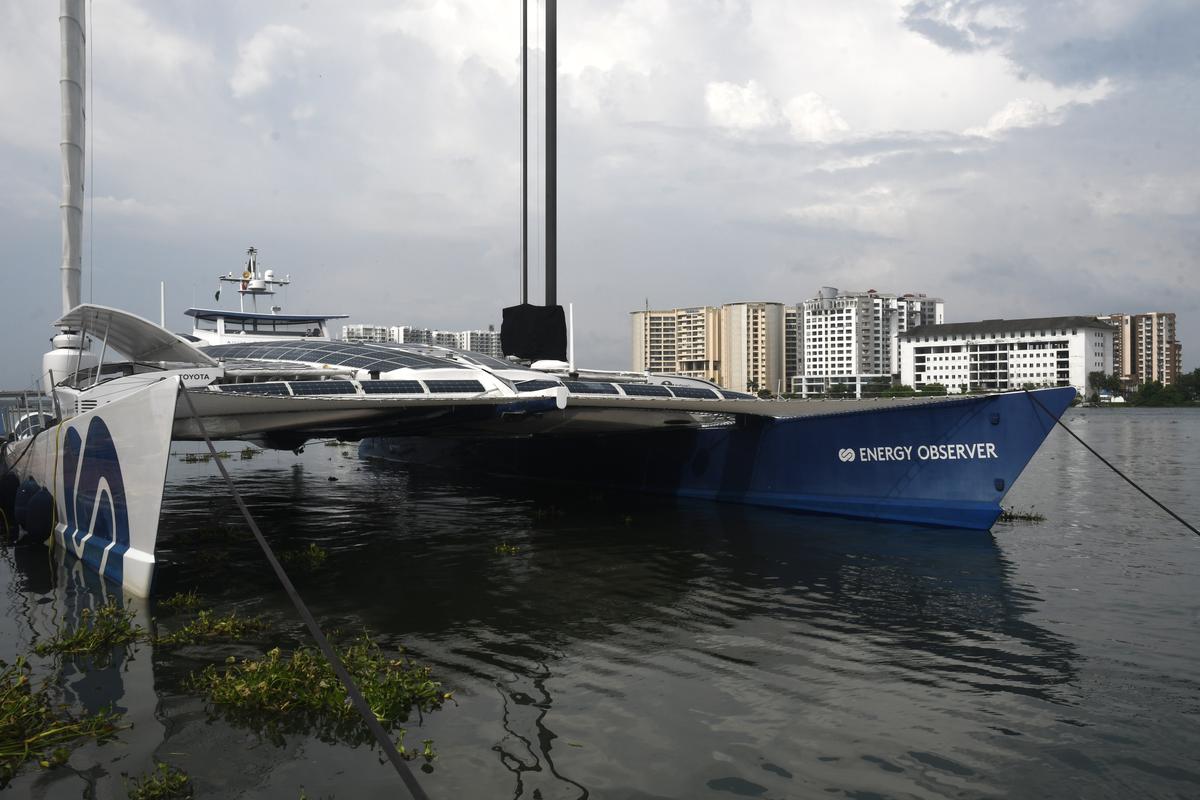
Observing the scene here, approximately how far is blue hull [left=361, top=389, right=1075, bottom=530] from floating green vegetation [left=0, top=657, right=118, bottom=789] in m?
14.3

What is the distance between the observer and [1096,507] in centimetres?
2014

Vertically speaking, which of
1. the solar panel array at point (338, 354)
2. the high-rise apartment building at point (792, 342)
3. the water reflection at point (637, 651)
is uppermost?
the high-rise apartment building at point (792, 342)

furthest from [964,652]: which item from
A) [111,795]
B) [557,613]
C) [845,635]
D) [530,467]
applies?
[530,467]

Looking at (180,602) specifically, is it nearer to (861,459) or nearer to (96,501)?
(96,501)

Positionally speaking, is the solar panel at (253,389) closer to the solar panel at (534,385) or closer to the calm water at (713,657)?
the calm water at (713,657)

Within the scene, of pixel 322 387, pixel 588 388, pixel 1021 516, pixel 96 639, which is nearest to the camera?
pixel 96 639

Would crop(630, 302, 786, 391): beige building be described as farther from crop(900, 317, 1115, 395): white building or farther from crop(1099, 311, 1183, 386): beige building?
crop(1099, 311, 1183, 386): beige building

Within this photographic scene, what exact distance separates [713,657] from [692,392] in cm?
1190

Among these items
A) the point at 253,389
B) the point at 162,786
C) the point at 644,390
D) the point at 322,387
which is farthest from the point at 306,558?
the point at 644,390

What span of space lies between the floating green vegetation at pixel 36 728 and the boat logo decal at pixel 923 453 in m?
14.5

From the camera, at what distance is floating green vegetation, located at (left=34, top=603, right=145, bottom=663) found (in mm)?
8379

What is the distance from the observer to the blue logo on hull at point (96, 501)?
1151cm

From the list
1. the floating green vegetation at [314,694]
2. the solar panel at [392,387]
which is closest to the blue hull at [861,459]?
the solar panel at [392,387]

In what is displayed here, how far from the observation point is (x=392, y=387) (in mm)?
16828
